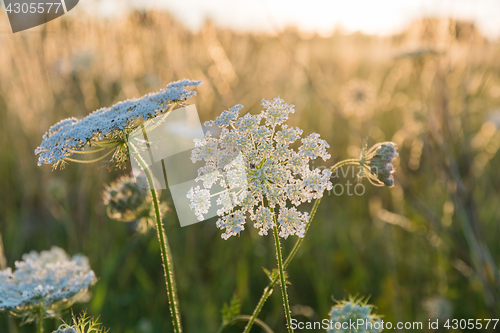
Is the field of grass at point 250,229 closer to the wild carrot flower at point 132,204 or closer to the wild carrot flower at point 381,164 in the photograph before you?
the wild carrot flower at point 132,204

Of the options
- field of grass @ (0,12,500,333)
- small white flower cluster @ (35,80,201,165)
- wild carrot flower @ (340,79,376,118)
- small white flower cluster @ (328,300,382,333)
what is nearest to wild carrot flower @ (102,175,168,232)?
small white flower cluster @ (35,80,201,165)

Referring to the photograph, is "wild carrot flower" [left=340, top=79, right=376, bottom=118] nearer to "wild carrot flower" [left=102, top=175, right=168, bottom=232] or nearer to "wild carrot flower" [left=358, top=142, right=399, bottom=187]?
"wild carrot flower" [left=102, top=175, right=168, bottom=232]

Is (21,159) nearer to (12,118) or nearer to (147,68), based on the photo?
(12,118)

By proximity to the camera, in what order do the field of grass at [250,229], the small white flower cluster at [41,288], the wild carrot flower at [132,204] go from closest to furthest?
the small white flower cluster at [41,288] < the wild carrot flower at [132,204] < the field of grass at [250,229]

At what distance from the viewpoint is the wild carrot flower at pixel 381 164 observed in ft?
5.56

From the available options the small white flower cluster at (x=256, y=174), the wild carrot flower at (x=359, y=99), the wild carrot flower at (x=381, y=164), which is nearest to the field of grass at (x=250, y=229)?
the wild carrot flower at (x=359, y=99)

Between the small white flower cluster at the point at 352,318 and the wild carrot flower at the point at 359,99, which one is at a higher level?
the wild carrot flower at the point at 359,99

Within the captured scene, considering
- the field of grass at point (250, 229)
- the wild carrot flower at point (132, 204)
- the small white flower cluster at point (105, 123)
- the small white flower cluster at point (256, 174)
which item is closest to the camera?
the small white flower cluster at point (256, 174)

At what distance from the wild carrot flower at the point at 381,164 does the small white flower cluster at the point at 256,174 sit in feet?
1.19

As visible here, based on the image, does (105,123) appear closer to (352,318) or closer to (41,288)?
(41,288)

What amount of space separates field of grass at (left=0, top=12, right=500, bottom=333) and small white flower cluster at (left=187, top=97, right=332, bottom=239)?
223 centimetres

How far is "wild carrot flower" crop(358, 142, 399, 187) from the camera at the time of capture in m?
1.69

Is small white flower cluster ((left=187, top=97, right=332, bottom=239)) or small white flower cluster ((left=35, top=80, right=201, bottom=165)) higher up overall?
small white flower cluster ((left=35, top=80, right=201, bottom=165))

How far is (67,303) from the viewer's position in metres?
2.09
